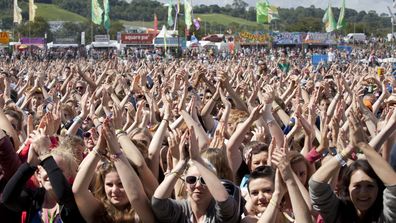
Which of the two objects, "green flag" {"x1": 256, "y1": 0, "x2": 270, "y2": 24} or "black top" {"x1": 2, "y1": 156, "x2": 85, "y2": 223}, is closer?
"black top" {"x1": 2, "y1": 156, "x2": 85, "y2": 223}

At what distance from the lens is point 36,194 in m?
4.97

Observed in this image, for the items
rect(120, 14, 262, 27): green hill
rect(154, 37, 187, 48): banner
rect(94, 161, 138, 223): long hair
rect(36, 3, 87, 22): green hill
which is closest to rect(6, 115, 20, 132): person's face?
rect(94, 161, 138, 223): long hair

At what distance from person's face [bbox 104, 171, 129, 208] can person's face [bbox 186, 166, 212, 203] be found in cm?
39

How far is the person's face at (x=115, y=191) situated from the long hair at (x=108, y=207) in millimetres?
24

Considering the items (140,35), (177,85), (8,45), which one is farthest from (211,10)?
(177,85)

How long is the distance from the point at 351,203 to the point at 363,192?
0.31ft

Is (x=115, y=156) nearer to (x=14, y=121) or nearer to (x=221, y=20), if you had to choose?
(x=14, y=121)

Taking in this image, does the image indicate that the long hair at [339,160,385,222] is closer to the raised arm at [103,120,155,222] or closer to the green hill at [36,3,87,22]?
the raised arm at [103,120,155,222]

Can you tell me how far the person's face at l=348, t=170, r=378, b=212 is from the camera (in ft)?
14.5

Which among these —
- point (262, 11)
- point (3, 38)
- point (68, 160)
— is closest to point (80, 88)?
point (68, 160)

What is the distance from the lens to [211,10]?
7559 inches

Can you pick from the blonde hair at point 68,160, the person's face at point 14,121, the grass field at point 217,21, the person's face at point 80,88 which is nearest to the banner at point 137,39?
the person's face at point 80,88

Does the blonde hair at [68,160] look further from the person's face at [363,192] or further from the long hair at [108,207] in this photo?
the person's face at [363,192]

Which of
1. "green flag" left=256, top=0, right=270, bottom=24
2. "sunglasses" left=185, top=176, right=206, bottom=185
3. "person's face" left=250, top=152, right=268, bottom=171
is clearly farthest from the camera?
"green flag" left=256, top=0, right=270, bottom=24
